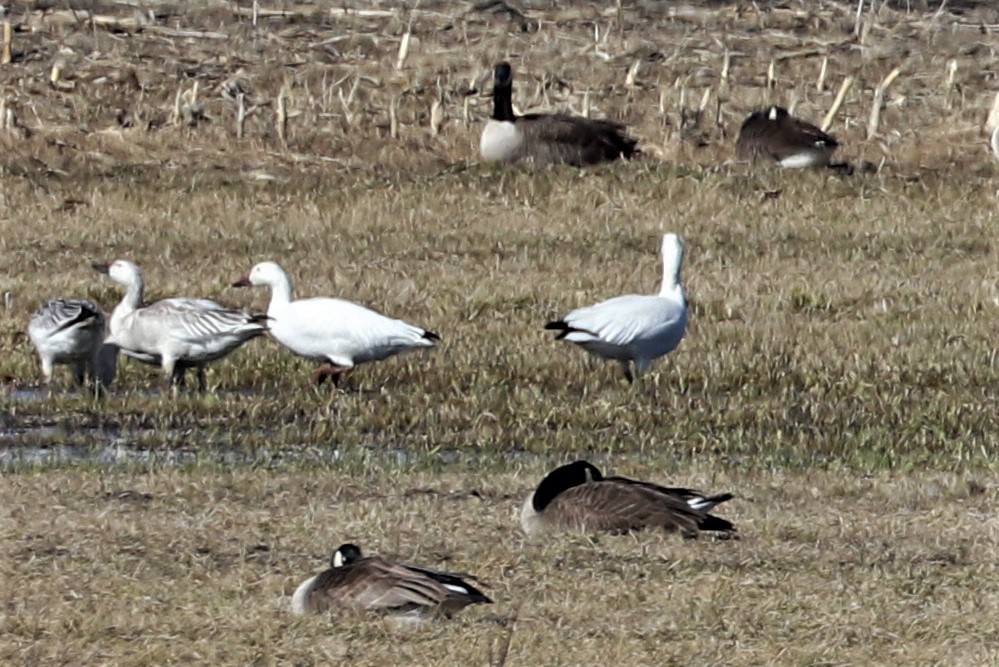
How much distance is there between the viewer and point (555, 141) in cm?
2109

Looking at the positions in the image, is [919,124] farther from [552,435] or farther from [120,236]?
[552,435]

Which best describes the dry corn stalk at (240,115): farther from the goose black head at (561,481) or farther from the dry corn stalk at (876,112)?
the goose black head at (561,481)

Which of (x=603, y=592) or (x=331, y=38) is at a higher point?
(x=603, y=592)

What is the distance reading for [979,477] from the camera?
10016mm

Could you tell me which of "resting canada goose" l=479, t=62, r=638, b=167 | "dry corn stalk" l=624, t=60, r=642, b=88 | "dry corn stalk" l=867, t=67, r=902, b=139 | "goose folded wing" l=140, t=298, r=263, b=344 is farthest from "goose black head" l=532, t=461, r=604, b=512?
"dry corn stalk" l=624, t=60, r=642, b=88

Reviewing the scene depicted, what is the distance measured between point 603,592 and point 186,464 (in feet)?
11.1

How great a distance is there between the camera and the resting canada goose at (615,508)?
834 cm

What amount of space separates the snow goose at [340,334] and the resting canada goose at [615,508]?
3877 mm

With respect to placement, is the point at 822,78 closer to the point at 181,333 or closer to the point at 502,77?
the point at 502,77

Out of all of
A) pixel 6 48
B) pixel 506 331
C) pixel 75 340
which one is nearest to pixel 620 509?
pixel 75 340

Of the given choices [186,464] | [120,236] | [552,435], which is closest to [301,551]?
[186,464]

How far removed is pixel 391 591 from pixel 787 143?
47.2 feet

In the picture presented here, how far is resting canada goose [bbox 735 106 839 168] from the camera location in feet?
67.7

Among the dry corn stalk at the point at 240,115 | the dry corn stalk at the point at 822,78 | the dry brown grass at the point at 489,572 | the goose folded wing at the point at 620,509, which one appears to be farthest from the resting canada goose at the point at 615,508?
the dry corn stalk at the point at 822,78
